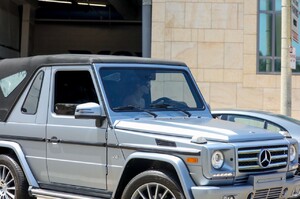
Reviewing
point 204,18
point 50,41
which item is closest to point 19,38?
point 50,41

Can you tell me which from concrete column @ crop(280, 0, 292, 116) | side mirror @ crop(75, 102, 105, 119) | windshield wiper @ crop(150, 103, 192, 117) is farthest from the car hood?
concrete column @ crop(280, 0, 292, 116)

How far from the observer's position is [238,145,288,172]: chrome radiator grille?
5.11 metres

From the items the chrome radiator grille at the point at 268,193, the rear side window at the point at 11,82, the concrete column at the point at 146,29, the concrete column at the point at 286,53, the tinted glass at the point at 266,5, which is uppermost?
the tinted glass at the point at 266,5

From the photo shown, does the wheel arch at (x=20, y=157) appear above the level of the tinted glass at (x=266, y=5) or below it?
below

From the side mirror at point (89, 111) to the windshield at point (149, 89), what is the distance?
0.19m

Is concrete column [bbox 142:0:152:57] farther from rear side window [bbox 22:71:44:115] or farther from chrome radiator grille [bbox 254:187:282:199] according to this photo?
chrome radiator grille [bbox 254:187:282:199]

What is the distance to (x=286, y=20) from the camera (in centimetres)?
1143

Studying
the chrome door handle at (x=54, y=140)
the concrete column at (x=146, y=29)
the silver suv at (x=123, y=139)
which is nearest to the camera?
the silver suv at (x=123, y=139)

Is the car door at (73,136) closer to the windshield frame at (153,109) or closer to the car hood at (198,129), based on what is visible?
the windshield frame at (153,109)

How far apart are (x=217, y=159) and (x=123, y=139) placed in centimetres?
106

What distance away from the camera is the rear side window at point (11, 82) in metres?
6.89

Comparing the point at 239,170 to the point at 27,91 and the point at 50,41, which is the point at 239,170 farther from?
the point at 50,41

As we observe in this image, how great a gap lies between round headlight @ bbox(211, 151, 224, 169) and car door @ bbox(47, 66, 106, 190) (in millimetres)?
1300

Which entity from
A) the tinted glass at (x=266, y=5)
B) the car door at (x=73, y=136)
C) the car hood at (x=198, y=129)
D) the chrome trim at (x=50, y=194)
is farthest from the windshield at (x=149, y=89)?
the tinted glass at (x=266, y=5)
